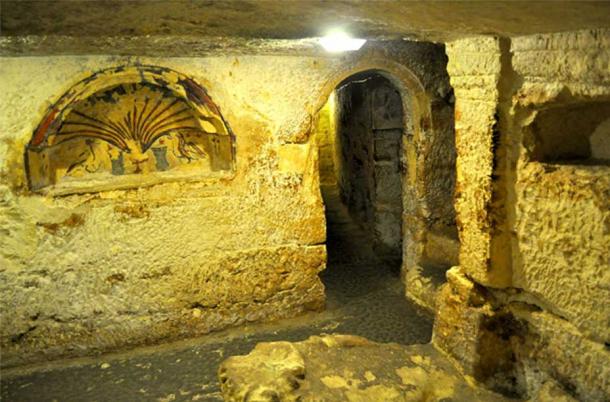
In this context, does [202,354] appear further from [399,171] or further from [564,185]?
[399,171]

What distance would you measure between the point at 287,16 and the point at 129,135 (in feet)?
7.97

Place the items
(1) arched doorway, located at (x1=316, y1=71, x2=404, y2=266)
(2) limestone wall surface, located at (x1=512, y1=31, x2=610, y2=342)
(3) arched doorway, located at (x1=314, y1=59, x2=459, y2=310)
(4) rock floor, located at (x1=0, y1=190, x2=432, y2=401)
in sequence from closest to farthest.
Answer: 1. (2) limestone wall surface, located at (x1=512, y1=31, x2=610, y2=342)
2. (4) rock floor, located at (x1=0, y1=190, x2=432, y2=401)
3. (3) arched doorway, located at (x1=314, y1=59, x2=459, y2=310)
4. (1) arched doorway, located at (x1=316, y1=71, x2=404, y2=266)

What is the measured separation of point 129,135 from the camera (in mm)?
3516

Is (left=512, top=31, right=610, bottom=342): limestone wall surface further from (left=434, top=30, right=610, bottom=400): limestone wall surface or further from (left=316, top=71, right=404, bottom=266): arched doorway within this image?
(left=316, top=71, right=404, bottom=266): arched doorway

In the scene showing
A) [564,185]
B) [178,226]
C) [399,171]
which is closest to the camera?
[564,185]

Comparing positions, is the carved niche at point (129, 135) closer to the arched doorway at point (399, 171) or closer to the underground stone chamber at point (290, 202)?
the underground stone chamber at point (290, 202)

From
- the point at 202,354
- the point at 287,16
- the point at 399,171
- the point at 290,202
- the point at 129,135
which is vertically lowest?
the point at 202,354

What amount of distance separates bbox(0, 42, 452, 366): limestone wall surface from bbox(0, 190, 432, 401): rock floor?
120mm

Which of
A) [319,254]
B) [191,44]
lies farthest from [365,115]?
[191,44]

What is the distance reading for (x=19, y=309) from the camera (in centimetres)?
318

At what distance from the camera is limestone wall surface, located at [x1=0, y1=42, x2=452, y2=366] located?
308 cm

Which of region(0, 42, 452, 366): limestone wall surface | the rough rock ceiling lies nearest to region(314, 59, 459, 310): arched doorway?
region(0, 42, 452, 366): limestone wall surface

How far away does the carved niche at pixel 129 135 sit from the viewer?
3.12 metres

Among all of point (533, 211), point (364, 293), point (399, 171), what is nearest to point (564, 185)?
point (533, 211)
